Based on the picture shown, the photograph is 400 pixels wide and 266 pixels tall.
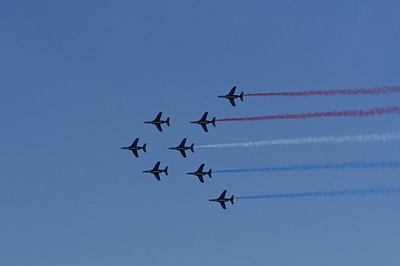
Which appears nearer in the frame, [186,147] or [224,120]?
[224,120]

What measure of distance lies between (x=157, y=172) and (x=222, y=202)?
12.8 m

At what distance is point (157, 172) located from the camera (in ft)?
479

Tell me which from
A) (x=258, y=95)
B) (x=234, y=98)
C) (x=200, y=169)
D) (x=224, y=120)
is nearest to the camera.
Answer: (x=258, y=95)

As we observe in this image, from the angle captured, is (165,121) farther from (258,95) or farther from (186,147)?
(258,95)

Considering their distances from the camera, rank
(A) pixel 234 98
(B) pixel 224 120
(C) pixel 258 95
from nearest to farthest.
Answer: (C) pixel 258 95
(B) pixel 224 120
(A) pixel 234 98

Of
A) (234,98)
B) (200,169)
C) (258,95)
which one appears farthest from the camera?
(200,169)

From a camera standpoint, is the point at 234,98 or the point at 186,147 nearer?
the point at 234,98

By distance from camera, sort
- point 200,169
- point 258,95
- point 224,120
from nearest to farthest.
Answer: point 258,95
point 224,120
point 200,169

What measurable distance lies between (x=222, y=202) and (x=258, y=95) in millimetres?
42343

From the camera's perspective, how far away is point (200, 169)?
139 metres

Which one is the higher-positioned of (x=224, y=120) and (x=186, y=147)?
(x=186, y=147)

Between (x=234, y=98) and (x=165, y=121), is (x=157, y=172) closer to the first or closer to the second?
(x=165, y=121)

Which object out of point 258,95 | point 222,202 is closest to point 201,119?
point 222,202

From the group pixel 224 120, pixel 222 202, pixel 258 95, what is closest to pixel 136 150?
pixel 222 202
